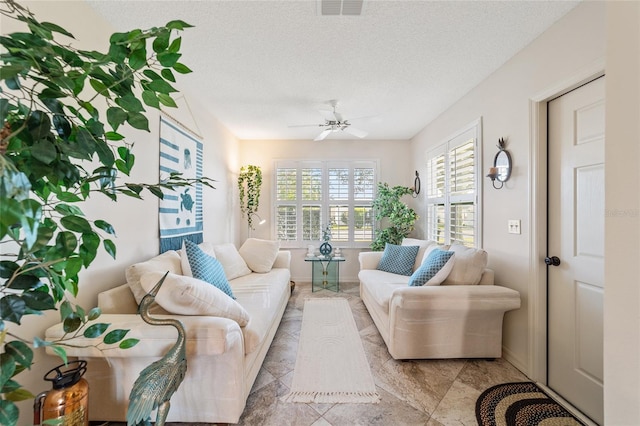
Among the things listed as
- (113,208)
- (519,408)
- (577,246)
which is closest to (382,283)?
(519,408)

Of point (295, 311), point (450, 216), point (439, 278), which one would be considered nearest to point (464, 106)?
point (450, 216)

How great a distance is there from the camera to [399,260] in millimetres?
3266

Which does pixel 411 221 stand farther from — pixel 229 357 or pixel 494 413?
pixel 229 357

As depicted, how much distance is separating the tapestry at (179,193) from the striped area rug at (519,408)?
9.24ft

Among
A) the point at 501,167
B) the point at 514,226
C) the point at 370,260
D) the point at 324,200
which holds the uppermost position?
the point at 501,167

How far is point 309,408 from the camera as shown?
166cm

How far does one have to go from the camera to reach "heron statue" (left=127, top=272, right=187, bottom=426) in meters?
1.11

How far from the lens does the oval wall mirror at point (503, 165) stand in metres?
2.23

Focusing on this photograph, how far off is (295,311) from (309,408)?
1575 millimetres

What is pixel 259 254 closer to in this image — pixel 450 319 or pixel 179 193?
pixel 179 193

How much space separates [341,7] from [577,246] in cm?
223

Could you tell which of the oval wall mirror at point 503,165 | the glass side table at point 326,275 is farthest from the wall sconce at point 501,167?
the glass side table at point 326,275

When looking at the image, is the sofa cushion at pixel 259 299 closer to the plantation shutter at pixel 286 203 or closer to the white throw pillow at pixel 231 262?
the white throw pillow at pixel 231 262

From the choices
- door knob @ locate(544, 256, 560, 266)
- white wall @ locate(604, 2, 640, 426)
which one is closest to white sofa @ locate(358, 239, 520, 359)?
door knob @ locate(544, 256, 560, 266)
